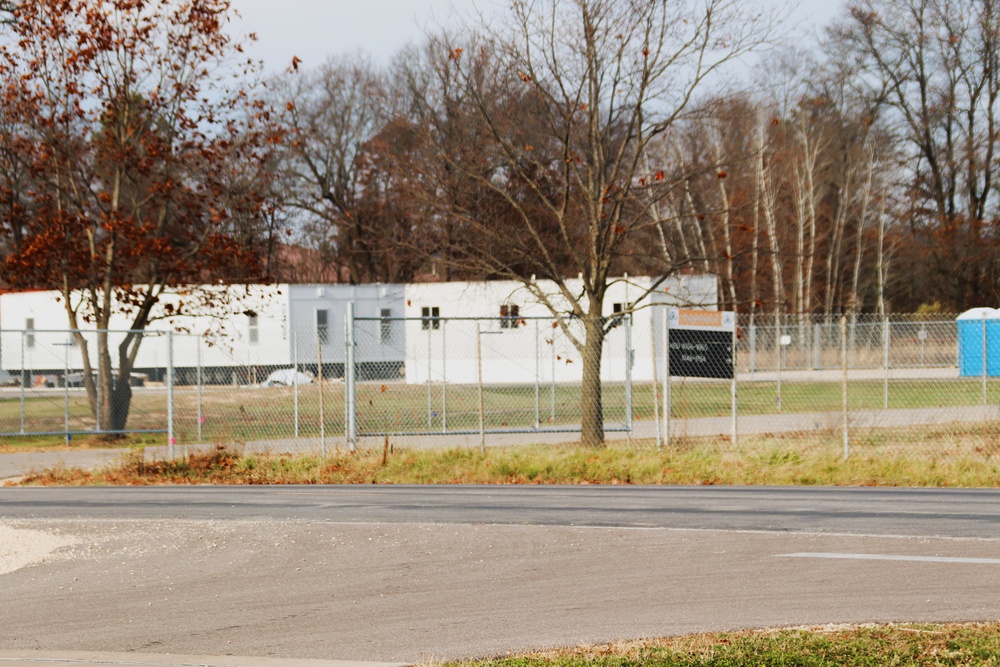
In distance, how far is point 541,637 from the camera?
6.59 metres

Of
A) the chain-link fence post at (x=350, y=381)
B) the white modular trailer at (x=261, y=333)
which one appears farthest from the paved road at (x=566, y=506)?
the white modular trailer at (x=261, y=333)

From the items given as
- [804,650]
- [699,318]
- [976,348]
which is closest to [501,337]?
[976,348]

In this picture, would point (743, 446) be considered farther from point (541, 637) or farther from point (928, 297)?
point (928, 297)

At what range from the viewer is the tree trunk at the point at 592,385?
1812 cm

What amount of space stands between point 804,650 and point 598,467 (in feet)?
30.9

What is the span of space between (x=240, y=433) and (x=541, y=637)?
58.7 ft

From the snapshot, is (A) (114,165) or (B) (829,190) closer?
(A) (114,165)

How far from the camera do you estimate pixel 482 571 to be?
8.63 metres

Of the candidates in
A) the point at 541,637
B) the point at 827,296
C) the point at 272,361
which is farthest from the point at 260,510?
the point at 827,296

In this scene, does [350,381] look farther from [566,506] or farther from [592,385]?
[566,506]

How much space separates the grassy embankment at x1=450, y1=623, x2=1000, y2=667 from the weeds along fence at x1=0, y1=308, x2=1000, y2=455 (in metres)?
9.59

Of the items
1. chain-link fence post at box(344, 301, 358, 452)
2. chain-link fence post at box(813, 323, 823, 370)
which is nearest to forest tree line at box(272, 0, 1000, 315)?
chain-link fence post at box(813, 323, 823, 370)

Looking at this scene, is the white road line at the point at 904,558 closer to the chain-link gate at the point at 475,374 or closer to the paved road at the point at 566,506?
the paved road at the point at 566,506

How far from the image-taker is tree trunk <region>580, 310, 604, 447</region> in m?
18.1
